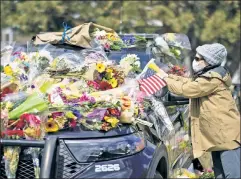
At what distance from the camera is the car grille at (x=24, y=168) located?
4.16 meters

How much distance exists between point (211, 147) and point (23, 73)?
6.25ft

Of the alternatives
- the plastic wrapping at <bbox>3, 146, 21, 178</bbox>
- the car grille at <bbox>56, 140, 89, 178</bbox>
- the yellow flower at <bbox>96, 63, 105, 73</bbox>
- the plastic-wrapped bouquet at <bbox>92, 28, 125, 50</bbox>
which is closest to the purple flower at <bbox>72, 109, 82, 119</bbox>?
the car grille at <bbox>56, 140, 89, 178</bbox>

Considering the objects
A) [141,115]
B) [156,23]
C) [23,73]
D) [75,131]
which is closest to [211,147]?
[141,115]

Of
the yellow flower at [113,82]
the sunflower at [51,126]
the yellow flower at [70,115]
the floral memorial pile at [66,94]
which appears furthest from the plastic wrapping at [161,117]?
the sunflower at [51,126]

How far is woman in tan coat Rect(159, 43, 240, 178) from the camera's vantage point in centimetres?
506

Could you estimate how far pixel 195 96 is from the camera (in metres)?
5.05

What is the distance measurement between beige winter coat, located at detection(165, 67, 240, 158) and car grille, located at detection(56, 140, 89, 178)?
141 centimetres

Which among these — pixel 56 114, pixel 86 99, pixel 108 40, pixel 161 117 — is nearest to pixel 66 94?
pixel 86 99

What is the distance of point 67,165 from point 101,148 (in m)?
0.29

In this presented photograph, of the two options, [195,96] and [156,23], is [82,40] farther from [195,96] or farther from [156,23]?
[156,23]

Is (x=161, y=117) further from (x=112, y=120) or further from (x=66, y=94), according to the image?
(x=66, y=94)

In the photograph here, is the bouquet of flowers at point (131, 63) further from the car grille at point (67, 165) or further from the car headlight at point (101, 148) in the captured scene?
the car grille at point (67, 165)

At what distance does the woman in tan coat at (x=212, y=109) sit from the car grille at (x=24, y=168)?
5.30 feet

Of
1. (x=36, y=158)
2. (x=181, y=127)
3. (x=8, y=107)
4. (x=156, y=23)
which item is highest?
(x=8, y=107)
